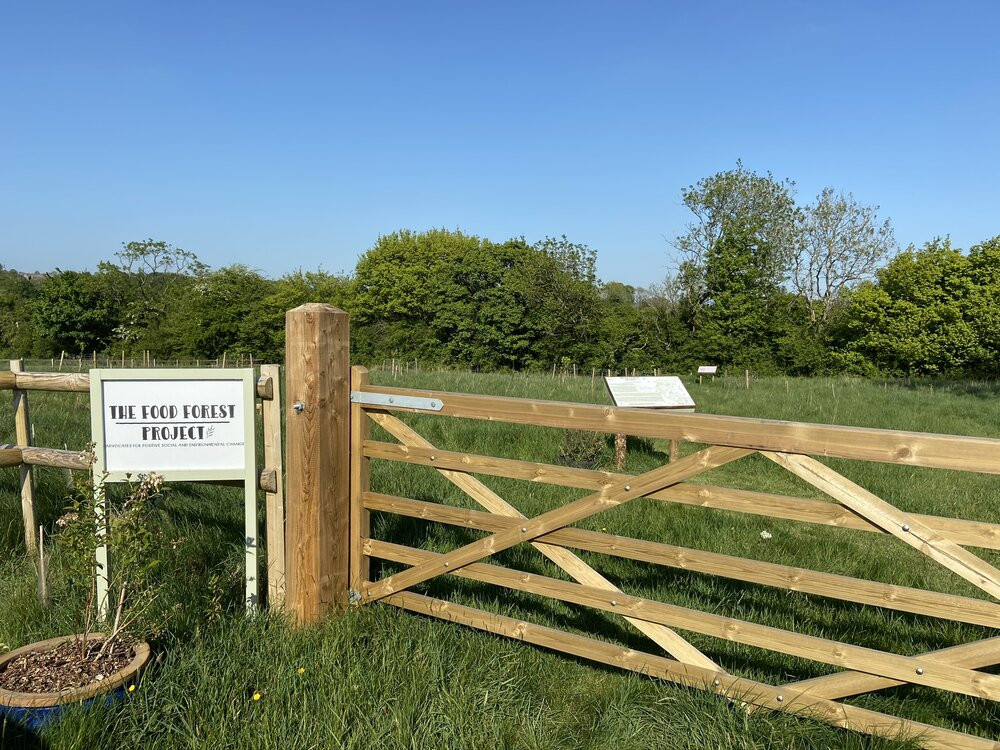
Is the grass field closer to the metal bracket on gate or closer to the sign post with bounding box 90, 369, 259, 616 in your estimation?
the sign post with bounding box 90, 369, 259, 616

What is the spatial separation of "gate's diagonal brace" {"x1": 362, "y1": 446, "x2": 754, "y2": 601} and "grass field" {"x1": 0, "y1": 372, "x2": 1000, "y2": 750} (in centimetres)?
23

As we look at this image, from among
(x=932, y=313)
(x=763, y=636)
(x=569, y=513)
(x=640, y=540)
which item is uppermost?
(x=932, y=313)

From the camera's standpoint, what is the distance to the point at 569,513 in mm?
3041

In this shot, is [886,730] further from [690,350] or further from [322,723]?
[690,350]

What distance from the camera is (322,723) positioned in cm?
265

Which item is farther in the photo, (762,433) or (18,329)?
(18,329)

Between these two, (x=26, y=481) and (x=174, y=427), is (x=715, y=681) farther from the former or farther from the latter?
(x=26, y=481)

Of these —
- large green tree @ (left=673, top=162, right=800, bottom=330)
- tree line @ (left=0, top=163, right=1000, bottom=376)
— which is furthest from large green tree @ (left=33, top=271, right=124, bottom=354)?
large green tree @ (left=673, top=162, right=800, bottom=330)

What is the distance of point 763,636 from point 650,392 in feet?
23.3

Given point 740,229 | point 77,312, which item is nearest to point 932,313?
point 740,229

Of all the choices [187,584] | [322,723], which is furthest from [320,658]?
[187,584]

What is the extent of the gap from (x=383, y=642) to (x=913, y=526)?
2.45m

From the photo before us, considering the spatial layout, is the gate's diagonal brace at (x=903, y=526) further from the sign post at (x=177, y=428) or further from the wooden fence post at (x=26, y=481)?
the wooden fence post at (x=26, y=481)

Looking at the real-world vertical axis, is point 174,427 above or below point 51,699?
above
